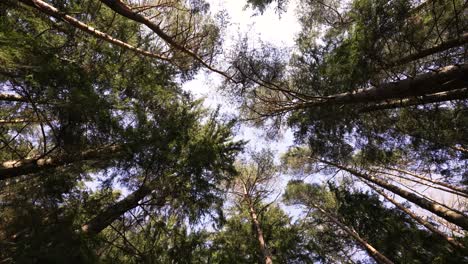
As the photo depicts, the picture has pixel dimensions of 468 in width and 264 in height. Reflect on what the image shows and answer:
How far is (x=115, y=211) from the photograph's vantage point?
20.3 feet

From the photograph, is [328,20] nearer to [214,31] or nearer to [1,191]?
[214,31]

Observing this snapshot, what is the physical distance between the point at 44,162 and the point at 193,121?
3.19m

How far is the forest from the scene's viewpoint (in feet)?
16.4

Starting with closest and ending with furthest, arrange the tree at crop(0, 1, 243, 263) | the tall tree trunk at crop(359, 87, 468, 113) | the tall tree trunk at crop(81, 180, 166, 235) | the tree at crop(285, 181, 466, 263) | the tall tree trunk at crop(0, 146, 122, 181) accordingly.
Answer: the tree at crop(0, 1, 243, 263) → the tall tree trunk at crop(0, 146, 122, 181) → the tall tree trunk at crop(81, 180, 166, 235) → the tall tree trunk at crop(359, 87, 468, 113) → the tree at crop(285, 181, 466, 263)

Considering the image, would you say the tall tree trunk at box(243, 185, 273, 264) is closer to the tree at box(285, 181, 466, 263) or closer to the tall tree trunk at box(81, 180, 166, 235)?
the tree at box(285, 181, 466, 263)

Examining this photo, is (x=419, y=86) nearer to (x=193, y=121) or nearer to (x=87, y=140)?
(x=193, y=121)

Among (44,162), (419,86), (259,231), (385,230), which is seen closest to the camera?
(419,86)

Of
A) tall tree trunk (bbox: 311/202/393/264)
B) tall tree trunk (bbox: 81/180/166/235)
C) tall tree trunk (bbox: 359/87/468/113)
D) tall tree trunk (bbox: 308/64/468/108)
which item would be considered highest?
tall tree trunk (bbox: 359/87/468/113)

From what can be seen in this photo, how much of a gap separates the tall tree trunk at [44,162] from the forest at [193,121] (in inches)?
1.2

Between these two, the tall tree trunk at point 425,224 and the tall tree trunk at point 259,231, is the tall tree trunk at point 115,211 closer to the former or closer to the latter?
the tall tree trunk at point 259,231

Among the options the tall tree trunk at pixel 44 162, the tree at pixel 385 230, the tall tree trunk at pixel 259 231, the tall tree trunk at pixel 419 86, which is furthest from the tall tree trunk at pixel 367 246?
the tall tree trunk at pixel 44 162

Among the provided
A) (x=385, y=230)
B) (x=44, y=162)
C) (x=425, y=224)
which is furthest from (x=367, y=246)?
(x=44, y=162)

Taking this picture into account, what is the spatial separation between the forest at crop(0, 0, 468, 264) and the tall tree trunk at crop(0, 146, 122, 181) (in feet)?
0.10

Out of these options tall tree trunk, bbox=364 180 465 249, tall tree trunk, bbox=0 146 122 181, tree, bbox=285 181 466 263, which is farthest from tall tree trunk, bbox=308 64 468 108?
tall tree trunk, bbox=0 146 122 181
